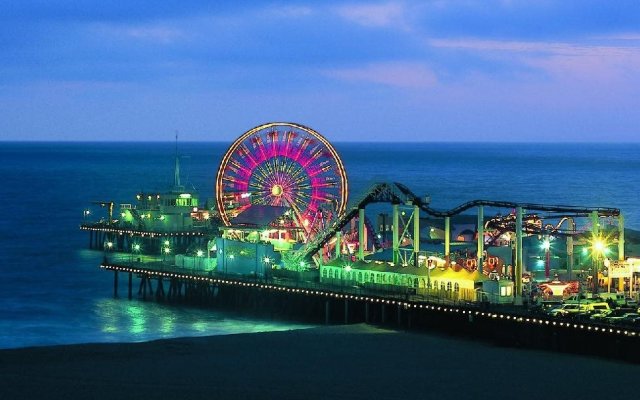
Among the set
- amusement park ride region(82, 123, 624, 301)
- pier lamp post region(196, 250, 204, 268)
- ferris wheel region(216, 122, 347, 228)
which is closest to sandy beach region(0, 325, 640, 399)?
amusement park ride region(82, 123, 624, 301)

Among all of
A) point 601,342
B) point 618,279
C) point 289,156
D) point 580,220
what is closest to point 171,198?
point 289,156

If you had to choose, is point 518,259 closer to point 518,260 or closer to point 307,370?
point 518,260

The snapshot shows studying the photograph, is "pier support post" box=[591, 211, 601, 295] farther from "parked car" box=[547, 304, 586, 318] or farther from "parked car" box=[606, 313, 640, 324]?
"parked car" box=[606, 313, 640, 324]

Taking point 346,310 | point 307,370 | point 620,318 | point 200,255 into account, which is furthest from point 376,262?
point 307,370

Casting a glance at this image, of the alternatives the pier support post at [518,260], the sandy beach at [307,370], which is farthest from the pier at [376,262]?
the sandy beach at [307,370]

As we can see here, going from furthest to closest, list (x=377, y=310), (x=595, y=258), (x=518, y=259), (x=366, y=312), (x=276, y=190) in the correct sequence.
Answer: (x=276, y=190)
(x=595, y=258)
(x=366, y=312)
(x=377, y=310)
(x=518, y=259)

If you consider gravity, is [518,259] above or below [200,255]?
above

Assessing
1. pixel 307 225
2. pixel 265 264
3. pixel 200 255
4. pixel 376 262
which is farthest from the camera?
pixel 307 225
